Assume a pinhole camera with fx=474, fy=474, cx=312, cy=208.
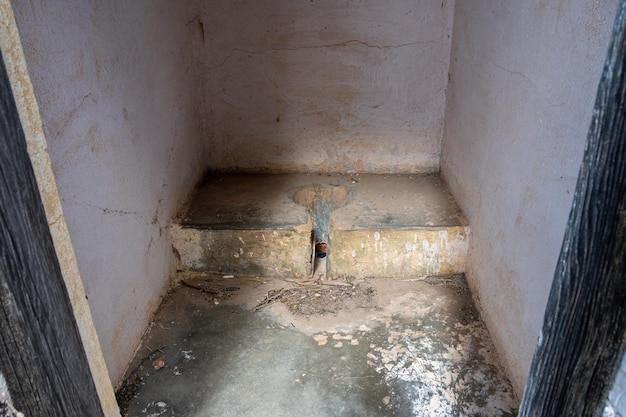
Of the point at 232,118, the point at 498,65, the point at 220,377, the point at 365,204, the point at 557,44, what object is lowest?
the point at 220,377

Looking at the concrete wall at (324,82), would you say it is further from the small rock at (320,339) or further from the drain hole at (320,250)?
the small rock at (320,339)

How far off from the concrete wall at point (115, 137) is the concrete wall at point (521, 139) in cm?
175

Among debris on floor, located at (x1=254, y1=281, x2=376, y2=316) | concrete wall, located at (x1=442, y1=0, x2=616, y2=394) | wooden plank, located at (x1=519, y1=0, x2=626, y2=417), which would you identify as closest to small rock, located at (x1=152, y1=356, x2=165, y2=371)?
debris on floor, located at (x1=254, y1=281, x2=376, y2=316)

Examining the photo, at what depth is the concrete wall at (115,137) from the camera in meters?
1.68

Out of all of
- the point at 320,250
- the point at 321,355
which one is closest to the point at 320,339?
the point at 321,355

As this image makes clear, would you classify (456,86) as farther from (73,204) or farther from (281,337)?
(73,204)

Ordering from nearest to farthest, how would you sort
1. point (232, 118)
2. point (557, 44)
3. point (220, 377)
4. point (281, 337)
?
point (557, 44) → point (220, 377) → point (281, 337) → point (232, 118)

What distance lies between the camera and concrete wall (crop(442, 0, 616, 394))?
1.55 metres

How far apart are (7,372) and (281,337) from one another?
160 cm

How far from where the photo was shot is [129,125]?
7.37 feet

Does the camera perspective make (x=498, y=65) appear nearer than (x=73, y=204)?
No

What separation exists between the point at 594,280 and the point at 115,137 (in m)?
1.91

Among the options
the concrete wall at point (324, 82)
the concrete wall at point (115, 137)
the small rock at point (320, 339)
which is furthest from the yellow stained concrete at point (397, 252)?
the concrete wall at point (115, 137)

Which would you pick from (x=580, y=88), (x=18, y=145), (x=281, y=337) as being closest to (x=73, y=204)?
(x=18, y=145)
